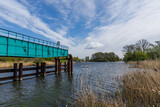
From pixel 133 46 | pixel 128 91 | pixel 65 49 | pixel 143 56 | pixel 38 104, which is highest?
pixel 133 46

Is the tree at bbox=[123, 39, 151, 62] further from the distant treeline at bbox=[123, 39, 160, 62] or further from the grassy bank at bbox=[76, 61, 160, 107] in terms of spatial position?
the grassy bank at bbox=[76, 61, 160, 107]

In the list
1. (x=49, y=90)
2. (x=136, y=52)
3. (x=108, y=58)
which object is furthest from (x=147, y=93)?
(x=136, y=52)

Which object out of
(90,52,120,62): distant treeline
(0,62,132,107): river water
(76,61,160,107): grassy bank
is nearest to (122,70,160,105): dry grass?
(76,61,160,107): grassy bank

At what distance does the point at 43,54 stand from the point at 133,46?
5589 cm

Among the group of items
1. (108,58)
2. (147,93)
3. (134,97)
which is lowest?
(134,97)

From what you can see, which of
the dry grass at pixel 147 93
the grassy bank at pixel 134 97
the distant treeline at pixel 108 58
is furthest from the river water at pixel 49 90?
the distant treeline at pixel 108 58

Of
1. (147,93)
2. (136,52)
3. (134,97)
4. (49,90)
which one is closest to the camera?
(147,93)

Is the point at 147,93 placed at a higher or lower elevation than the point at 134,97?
higher

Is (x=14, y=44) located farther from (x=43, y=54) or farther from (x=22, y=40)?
(x=43, y=54)

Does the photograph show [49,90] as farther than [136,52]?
No

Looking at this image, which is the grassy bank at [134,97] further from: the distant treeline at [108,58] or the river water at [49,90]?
the distant treeline at [108,58]

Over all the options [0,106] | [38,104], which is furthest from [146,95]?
[0,106]

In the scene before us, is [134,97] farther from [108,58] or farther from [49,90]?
[108,58]

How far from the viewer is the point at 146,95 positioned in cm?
512
